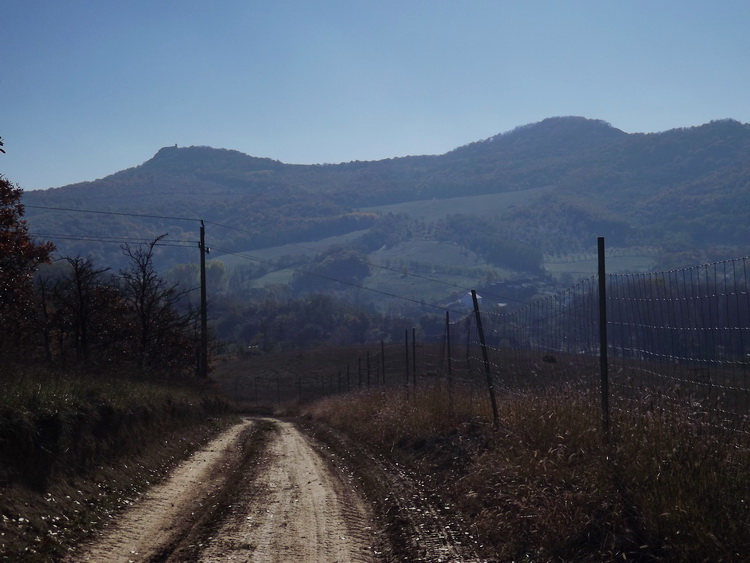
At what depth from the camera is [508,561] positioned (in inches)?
265

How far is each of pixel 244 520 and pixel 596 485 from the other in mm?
3981

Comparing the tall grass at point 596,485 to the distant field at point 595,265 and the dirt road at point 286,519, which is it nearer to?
the dirt road at point 286,519

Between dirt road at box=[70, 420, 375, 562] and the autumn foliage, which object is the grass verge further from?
the autumn foliage

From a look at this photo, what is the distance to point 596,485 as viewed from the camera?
6.81 metres

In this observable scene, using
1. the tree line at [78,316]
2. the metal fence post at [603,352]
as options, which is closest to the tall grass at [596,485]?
the metal fence post at [603,352]

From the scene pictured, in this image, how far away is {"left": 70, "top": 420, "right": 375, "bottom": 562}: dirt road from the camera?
277 inches

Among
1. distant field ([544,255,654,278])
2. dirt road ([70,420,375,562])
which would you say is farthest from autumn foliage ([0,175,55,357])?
distant field ([544,255,654,278])

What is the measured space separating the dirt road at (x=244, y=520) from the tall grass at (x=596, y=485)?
4.83 ft

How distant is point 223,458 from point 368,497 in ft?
17.4

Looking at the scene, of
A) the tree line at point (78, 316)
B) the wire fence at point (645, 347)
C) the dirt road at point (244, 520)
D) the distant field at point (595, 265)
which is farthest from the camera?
the distant field at point (595, 265)

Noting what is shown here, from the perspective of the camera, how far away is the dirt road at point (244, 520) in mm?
7023

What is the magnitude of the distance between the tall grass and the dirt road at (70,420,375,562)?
1.47 meters

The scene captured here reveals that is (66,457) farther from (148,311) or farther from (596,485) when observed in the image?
(148,311)

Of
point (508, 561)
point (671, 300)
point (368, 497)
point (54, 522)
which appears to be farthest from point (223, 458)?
point (671, 300)
